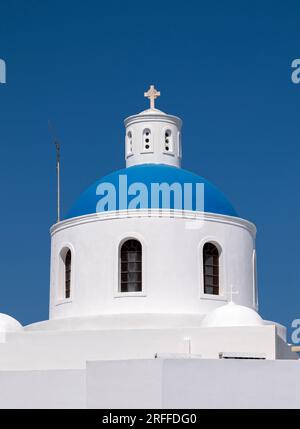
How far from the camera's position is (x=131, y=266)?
2598 cm

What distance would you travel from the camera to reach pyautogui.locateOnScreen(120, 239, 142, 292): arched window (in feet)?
84.9

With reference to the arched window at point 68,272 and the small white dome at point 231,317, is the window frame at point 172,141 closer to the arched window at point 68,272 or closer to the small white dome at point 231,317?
the arched window at point 68,272

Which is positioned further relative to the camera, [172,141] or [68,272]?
[172,141]

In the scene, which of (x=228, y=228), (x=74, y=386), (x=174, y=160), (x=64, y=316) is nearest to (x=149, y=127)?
(x=174, y=160)

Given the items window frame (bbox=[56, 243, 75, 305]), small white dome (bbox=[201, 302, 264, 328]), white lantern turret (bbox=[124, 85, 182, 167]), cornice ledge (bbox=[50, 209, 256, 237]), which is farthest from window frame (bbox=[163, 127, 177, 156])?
small white dome (bbox=[201, 302, 264, 328])

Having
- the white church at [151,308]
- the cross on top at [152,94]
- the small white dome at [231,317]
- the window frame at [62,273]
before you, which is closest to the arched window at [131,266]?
the white church at [151,308]

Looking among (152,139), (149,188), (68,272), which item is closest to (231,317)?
(149,188)

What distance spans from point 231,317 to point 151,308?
237cm

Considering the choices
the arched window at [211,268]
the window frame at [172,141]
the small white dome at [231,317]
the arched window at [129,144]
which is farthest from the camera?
the arched window at [129,144]

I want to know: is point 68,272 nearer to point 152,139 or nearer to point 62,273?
point 62,273

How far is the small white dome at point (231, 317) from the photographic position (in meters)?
23.8

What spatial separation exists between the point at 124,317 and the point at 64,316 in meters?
2.12

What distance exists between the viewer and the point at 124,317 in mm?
24984

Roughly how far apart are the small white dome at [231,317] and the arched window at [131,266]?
7.69 ft
